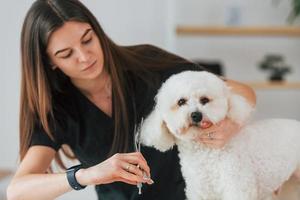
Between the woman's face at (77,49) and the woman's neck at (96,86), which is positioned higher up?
the woman's face at (77,49)

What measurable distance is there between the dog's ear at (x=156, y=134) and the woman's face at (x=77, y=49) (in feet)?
0.64

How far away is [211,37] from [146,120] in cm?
141

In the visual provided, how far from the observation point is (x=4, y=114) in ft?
8.27

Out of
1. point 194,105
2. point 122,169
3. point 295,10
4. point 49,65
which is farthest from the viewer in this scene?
point 295,10

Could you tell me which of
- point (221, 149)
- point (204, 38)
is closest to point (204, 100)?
point (221, 149)

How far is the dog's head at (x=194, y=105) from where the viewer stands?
109cm

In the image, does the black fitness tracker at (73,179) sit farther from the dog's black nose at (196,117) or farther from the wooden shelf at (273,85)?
the wooden shelf at (273,85)

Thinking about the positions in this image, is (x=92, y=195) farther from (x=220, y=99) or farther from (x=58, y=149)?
(x=220, y=99)

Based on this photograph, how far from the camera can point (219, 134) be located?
43.1 inches

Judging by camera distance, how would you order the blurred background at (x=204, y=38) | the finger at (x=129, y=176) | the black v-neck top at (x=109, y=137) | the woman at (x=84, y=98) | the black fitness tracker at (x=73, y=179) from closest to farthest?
the finger at (x=129, y=176)
the black fitness tracker at (x=73, y=179)
the woman at (x=84, y=98)
the black v-neck top at (x=109, y=137)
the blurred background at (x=204, y=38)

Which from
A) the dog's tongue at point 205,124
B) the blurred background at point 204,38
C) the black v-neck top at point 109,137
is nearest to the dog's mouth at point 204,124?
the dog's tongue at point 205,124

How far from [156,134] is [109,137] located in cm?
20

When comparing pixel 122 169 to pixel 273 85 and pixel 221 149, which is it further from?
pixel 273 85

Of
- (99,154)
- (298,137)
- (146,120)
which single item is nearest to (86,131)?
(99,154)
